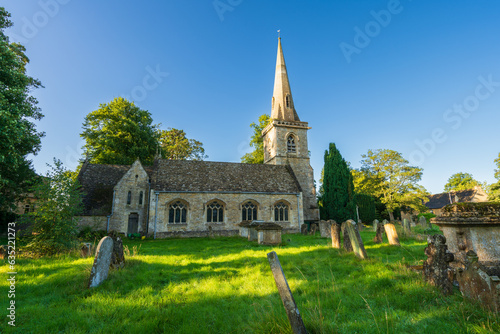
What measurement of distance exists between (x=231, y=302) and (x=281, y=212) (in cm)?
1800

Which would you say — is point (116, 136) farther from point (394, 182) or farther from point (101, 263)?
point (394, 182)

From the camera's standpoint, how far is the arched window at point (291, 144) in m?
27.9

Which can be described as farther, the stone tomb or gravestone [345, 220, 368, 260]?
the stone tomb

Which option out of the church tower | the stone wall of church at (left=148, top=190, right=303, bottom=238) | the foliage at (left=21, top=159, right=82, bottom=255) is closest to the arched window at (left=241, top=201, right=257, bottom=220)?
the stone wall of church at (left=148, top=190, right=303, bottom=238)

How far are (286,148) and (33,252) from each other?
Result: 23006 mm

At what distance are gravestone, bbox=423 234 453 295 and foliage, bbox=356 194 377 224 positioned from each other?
29.3 m

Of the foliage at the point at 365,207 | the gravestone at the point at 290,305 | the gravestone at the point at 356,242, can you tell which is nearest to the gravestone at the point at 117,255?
the gravestone at the point at 290,305

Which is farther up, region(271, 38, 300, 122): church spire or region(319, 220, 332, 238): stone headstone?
region(271, 38, 300, 122): church spire

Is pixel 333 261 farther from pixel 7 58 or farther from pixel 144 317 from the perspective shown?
pixel 7 58

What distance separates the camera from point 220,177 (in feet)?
72.6

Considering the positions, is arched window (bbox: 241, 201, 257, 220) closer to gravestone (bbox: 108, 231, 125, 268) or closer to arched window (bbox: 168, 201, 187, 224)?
arched window (bbox: 168, 201, 187, 224)

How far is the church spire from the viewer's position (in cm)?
2929

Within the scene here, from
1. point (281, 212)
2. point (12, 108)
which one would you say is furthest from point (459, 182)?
point (12, 108)

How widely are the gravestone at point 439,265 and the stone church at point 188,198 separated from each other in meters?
15.3
